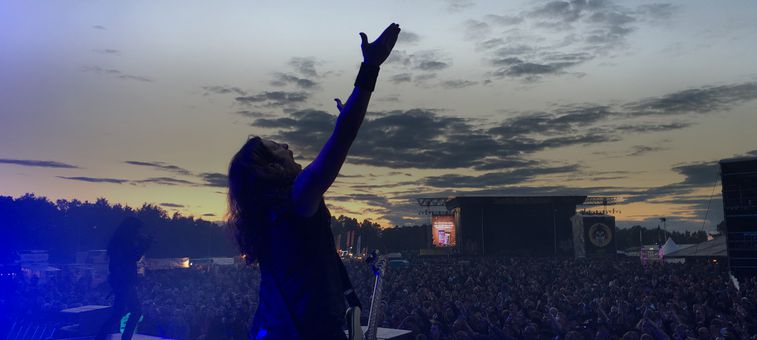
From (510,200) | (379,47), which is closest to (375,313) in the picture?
(379,47)

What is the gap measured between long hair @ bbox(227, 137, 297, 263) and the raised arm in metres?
0.16

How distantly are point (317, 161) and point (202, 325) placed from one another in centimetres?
950

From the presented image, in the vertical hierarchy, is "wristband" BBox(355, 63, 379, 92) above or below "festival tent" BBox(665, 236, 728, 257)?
above

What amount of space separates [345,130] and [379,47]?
0.27 meters

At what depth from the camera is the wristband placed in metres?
1.51

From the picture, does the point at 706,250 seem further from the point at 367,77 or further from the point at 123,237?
the point at 367,77

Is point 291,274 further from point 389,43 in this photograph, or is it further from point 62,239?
point 62,239

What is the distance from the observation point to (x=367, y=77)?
152cm

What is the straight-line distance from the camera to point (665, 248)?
117ft

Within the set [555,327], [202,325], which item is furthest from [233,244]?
[202,325]

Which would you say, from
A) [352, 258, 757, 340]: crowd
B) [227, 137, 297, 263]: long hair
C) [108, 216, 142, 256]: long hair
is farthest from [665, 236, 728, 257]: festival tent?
[227, 137, 297, 263]: long hair

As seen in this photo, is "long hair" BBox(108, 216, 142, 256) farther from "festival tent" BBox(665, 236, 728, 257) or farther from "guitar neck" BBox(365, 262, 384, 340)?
"festival tent" BBox(665, 236, 728, 257)

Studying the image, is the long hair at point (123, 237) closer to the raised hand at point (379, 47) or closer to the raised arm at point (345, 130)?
the raised arm at point (345, 130)

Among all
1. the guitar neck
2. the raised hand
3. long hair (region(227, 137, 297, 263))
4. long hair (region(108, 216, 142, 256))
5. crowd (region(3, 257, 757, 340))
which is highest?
the raised hand
